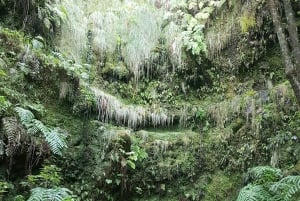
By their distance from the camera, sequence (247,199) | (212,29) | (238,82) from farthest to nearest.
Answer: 1. (212,29)
2. (238,82)
3. (247,199)

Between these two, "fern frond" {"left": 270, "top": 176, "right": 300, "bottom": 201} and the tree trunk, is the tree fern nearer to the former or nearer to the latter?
"fern frond" {"left": 270, "top": 176, "right": 300, "bottom": 201}

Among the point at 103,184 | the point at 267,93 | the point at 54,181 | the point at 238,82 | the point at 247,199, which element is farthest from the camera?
the point at 238,82

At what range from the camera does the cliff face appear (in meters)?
5.93

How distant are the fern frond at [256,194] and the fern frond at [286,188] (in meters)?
0.11

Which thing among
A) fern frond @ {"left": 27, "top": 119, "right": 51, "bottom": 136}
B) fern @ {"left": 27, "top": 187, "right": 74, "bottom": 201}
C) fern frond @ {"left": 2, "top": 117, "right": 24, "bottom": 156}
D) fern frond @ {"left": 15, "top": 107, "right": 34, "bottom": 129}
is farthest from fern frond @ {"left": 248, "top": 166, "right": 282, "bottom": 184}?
fern frond @ {"left": 2, "top": 117, "right": 24, "bottom": 156}

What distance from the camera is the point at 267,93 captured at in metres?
7.07

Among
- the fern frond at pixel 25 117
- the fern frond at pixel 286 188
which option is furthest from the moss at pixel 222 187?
the fern frond at pixel 25 117

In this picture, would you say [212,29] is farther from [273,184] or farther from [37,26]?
[273,184]

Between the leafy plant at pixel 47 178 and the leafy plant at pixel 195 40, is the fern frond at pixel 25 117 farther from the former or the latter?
the leafy plant at pixel 195 40

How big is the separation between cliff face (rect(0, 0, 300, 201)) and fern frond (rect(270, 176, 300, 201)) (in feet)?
1.45

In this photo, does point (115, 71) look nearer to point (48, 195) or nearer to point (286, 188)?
point (48, 195)

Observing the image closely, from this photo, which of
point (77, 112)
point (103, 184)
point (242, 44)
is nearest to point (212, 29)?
point (242, 44)

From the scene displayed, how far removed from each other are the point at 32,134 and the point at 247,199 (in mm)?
3142

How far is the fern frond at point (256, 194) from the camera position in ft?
16.1
